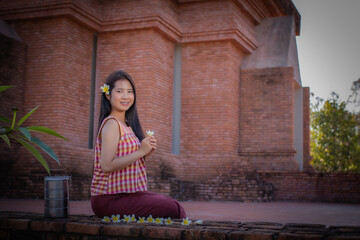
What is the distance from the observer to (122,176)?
4.15m

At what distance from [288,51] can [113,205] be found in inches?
425

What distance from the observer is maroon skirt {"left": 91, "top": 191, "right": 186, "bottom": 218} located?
4086mm

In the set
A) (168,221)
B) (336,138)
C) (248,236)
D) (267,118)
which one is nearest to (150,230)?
(168,221)

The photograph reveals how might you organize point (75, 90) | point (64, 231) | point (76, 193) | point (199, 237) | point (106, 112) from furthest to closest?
point (75, 90)
point (76, 193)
point (106, 112)
point (64, 231)
point (199, 237)

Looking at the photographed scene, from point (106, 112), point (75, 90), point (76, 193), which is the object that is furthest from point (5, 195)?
point (106, 112)

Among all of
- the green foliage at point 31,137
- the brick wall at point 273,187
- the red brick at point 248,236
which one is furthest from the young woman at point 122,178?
the brick wall at point 273,187

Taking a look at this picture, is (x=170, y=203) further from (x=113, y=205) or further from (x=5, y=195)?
(x=5, y=195)

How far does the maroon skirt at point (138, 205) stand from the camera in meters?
4.09

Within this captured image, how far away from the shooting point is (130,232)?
11.7ft

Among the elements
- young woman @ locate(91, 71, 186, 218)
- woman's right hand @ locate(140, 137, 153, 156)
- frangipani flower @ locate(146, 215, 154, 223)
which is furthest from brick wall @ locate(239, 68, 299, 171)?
frangipani flower @ locate(146, 215, 154, 223)

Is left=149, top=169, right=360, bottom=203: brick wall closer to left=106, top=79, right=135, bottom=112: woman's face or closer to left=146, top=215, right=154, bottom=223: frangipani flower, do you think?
left=106, top=79, right=135, bottom=112: woman's face

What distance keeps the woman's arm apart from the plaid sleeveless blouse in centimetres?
8

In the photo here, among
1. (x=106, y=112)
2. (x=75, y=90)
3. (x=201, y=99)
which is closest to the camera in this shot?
(x=106, y=112)

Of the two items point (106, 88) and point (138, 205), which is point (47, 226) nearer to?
point (138, 205)
